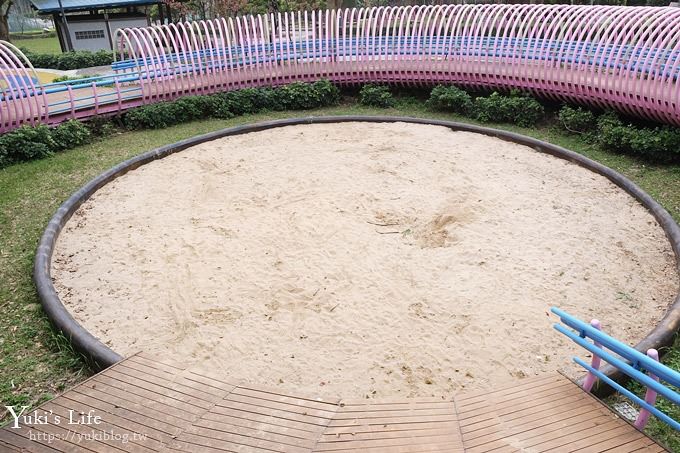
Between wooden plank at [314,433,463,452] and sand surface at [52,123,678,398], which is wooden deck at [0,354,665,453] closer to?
wooden plank at [314,433,463,452]

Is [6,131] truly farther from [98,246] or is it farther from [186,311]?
[186,311]

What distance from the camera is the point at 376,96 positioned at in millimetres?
13094

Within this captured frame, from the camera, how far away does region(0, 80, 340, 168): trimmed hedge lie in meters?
9.78

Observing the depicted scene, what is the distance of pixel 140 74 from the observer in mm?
11820

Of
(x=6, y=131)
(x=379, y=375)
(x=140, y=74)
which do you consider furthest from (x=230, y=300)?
(x=140, y=74)

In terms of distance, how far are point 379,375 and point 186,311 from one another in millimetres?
2381

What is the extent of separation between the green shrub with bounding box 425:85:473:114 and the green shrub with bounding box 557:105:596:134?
7.06 feet

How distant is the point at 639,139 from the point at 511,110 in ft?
9.68

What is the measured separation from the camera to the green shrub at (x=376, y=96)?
A: 13.1 metres

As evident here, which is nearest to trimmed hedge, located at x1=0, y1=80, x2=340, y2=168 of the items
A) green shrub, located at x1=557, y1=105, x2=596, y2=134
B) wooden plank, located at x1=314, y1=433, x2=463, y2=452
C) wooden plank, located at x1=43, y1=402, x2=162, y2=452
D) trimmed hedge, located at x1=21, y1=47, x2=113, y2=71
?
green shrub, located at x1=557, y1=105, x2=596, y2=134

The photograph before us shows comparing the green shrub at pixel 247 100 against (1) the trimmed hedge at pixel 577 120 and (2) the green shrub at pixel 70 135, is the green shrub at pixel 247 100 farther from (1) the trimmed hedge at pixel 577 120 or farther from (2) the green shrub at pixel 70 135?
(1) the trimmed hedge at pixel 577 120

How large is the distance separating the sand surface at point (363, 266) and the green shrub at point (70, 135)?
7.20ft

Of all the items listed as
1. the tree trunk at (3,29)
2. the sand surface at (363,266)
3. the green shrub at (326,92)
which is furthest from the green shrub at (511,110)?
the tree trunk at (3,29)

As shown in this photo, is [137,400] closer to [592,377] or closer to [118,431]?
[118,431]
